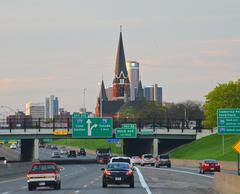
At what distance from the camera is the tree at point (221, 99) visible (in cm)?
13275

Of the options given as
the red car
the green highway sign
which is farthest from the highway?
the green highway sign

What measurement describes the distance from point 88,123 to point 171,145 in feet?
159

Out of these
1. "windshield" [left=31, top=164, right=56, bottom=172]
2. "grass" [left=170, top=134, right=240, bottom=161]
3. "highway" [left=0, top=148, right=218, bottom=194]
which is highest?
"grass" [left=170, top=134, right=240, bottom=161]

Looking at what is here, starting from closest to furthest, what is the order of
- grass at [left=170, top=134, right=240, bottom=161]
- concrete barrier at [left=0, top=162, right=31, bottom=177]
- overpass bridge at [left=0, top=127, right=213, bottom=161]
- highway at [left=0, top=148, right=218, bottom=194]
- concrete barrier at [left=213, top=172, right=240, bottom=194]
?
concrete barrier at [left=213, top=172, right=240, bottom=194] → highway at [left=0, top=148, right=218, bottom=194] → concrete barrier at [left=0, top=162, right=31, bottom=177] → overpass bridge at [left=0, top=127, right=213, bottom=161] → grass at [left=170, top=134, right=240, bottom=161]

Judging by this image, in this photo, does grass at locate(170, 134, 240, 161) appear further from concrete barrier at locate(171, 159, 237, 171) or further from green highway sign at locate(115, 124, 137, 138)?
green highway sign at locate(115, 124, 137, 138)

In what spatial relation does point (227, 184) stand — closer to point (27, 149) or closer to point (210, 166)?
point (210, 166)

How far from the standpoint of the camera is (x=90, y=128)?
3752 inches

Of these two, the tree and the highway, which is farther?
the tree

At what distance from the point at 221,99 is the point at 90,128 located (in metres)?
45.2

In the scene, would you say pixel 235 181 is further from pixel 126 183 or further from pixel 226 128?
pixel 226 128

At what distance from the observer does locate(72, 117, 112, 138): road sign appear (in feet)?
312

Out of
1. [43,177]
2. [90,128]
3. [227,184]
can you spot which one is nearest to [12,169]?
[90,128]

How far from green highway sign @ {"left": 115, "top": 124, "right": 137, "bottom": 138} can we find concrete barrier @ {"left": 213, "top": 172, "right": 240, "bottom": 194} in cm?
6556

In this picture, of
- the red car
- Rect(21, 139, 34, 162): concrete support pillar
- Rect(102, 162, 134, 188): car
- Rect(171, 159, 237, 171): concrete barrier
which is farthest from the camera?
Rect(21, 139, 34, 162): concrete support pillar
